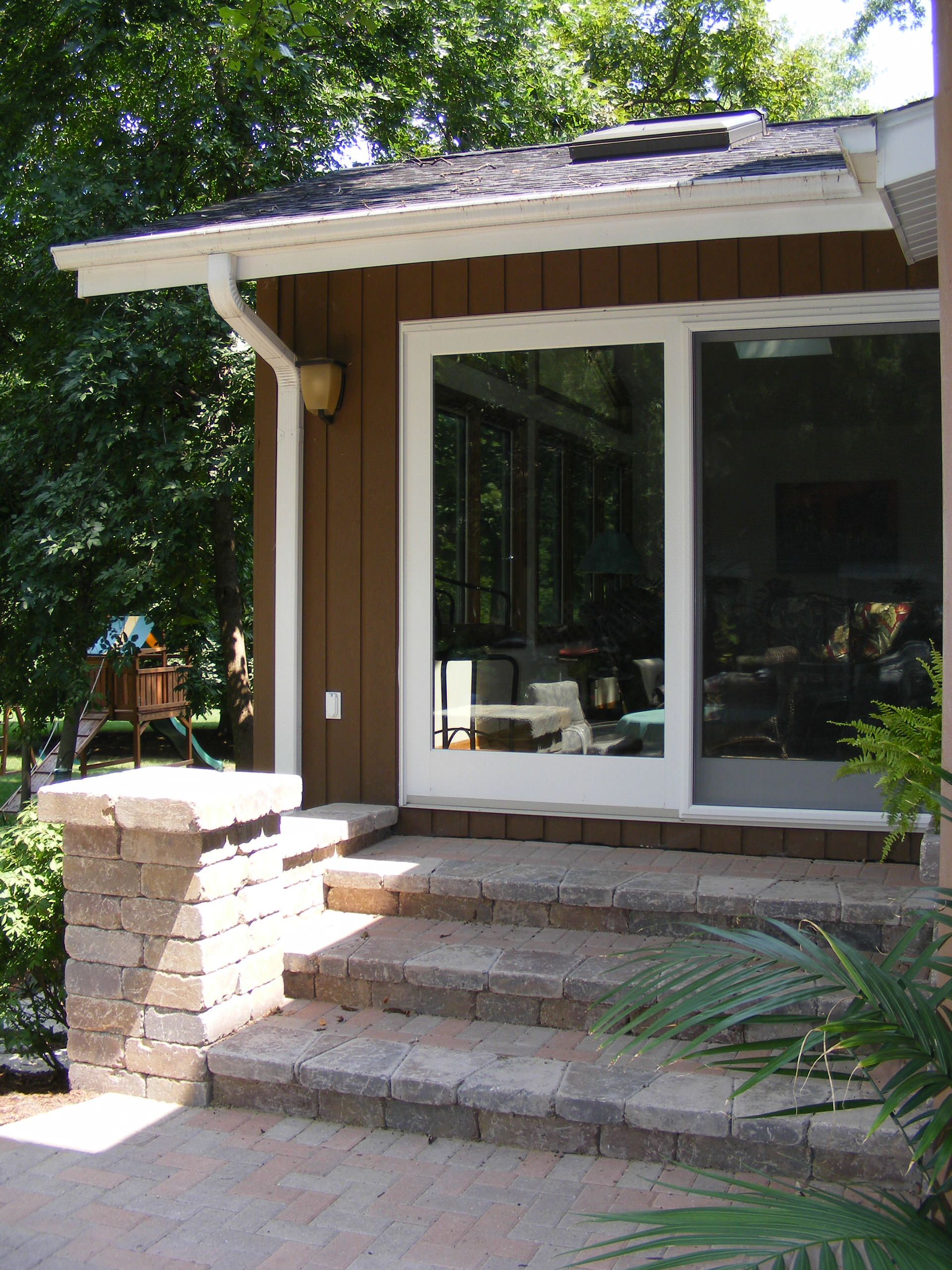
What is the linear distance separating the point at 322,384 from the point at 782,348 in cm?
194

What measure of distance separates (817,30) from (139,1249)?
2115 centimetres

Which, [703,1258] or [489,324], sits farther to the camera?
[489,324]

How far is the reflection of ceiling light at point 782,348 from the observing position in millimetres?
4426

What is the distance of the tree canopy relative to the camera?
25.1 feet

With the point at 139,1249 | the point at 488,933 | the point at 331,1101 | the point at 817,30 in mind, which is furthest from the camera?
the point at 817,30

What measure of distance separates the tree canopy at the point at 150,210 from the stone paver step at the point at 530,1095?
15.7 ft

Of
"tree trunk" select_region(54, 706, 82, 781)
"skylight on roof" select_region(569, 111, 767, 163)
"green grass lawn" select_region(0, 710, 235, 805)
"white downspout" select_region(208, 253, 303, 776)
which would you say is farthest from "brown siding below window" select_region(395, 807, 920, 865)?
"green grass lawn" select_region(0, 710, 235, 805)

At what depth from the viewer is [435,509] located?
4.87 metres

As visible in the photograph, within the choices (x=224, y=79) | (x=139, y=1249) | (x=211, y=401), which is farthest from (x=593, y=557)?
(x=224, y=79)

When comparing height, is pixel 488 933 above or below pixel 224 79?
below

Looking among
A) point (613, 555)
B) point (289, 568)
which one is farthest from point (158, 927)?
point (613, 555)

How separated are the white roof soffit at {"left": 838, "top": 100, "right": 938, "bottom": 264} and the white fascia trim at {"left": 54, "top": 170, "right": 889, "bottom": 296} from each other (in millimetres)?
200

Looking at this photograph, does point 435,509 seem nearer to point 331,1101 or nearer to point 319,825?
point 319,825

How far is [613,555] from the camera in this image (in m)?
4.59
